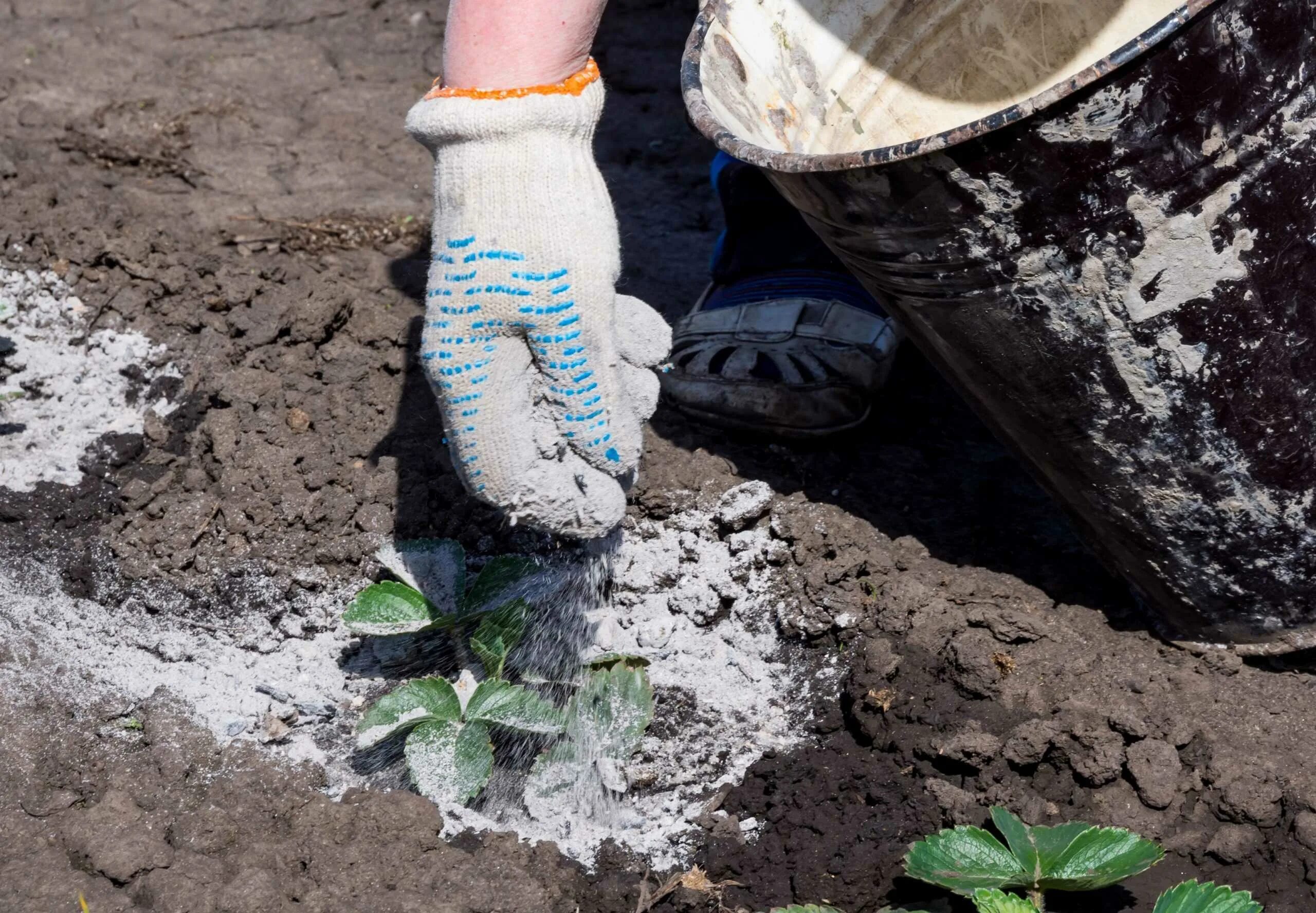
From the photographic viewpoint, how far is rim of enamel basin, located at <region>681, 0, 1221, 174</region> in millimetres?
1284

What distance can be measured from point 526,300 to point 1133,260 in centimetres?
72

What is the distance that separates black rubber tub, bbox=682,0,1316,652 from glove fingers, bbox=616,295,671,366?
247 mm

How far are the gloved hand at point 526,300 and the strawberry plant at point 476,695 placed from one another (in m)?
0.30

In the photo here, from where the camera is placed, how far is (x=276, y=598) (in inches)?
81.2

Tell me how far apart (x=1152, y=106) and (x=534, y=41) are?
2.31ft

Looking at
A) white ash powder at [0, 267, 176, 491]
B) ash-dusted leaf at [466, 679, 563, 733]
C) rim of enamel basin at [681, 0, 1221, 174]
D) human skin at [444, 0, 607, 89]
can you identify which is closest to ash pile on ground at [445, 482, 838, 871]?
ash-dusted leaf at [466, 679, 563, 733]

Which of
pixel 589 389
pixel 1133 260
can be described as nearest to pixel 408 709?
pixel 589 389

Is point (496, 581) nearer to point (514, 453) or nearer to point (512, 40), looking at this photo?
point (514, 453)

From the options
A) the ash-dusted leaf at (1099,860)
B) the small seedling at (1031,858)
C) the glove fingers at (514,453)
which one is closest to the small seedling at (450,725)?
the glove fingers at (514,453)

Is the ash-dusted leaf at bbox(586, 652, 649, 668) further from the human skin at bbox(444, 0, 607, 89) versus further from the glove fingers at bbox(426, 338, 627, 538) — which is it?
the human skin at bbox(444, 0, 607, 89)

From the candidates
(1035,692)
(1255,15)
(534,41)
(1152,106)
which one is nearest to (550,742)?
(1035,692)

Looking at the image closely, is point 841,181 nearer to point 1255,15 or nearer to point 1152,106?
point 1152,106

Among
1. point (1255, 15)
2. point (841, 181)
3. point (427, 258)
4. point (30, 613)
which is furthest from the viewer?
point (427, 258)

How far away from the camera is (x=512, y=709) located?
5.85 feet
